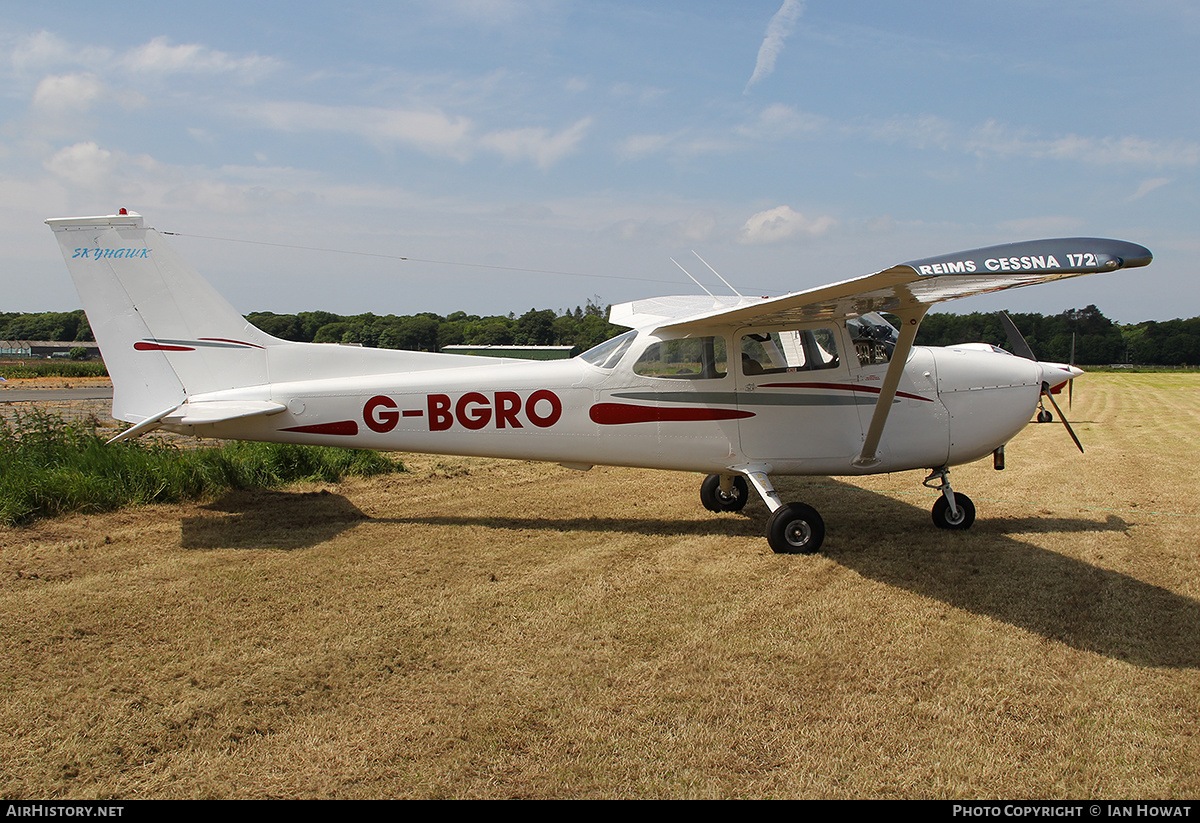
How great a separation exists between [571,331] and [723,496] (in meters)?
31.5

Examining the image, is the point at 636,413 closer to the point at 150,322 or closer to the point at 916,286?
the point at 916,286

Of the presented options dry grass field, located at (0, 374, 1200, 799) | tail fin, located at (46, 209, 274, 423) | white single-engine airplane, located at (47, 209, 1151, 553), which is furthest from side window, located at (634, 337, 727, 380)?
tail fin, located at (46, 209, 274, 423)

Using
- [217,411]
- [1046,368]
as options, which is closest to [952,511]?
[1046,368]

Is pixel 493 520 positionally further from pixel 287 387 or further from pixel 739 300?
pixel 739 300

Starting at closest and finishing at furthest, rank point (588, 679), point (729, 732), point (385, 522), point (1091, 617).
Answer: point (729, 732), point (588, 679), point (1091, 617), point (385, 522)

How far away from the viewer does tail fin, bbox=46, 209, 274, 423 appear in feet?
20.9

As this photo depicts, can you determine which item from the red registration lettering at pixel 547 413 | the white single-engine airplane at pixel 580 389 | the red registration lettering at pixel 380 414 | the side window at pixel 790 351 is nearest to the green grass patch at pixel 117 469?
the white single-engine airplane at pixel 580 389

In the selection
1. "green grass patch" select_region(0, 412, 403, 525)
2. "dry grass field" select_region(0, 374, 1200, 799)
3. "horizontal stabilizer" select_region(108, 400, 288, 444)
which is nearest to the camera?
"dry grass field" select_region(0, 374, 1200, 799)

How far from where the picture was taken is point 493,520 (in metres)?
7.15

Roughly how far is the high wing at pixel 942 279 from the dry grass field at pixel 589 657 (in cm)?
209

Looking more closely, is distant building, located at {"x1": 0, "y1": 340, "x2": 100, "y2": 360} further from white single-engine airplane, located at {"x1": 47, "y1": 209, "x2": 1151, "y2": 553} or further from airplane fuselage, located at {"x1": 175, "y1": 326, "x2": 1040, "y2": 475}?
airplane fuselage, located at {"x1": 175, "y1": 326, "x2": 1040, "y2": 475}

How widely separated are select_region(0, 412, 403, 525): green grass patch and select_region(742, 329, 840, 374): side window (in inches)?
213
